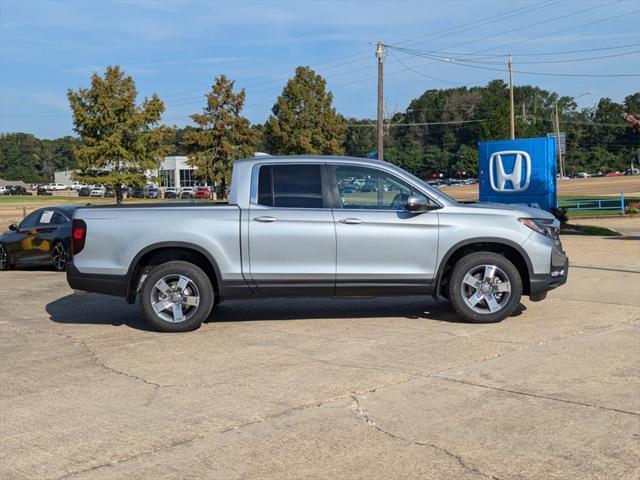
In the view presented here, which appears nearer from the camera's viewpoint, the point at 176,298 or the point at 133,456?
the point at 133,456

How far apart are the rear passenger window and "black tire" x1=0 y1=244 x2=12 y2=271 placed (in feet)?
31.9

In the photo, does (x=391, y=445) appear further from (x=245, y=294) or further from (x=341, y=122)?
(x=341, y=122)

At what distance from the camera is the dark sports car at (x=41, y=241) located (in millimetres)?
15492

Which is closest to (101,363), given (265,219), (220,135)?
(265,219)

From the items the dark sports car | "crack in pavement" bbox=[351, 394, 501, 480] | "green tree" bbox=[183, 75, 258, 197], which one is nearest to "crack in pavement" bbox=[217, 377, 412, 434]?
"crack in pavement" bbox=[351, 394, 501, 480]

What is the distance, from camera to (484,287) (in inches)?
334

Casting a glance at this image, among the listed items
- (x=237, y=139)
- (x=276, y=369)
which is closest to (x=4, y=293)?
(x=276, y=369)

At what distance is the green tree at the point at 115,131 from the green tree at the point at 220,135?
11.8 m

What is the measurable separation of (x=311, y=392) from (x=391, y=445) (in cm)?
126

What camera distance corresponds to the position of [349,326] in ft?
28.1

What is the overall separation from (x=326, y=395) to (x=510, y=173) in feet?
60.1

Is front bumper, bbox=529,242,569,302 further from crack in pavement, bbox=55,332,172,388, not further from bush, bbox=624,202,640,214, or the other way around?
bush, bbox=624,202,640,214

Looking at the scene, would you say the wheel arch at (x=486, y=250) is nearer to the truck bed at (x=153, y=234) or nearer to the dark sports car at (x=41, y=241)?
the truck bed at (x=153, y=234)

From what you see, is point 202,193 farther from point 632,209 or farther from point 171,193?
point 632,209
